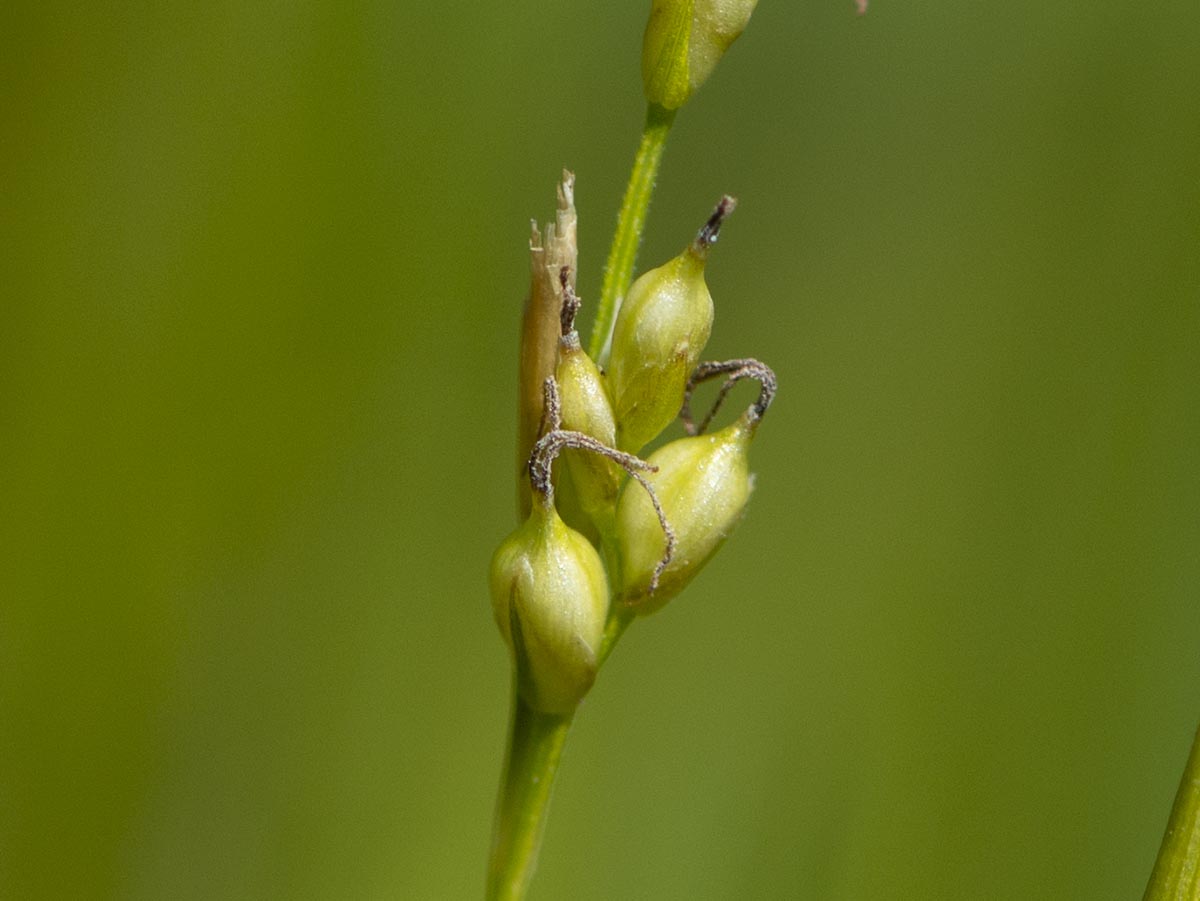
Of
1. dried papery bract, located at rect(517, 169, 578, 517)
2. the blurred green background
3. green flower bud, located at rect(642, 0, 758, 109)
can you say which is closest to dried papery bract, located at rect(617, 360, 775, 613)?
dried papery bract, located at rect(517, 169, 578, 517)

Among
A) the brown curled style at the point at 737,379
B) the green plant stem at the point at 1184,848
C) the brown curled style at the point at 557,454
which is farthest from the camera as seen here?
the brown curled style at the point at 737,379

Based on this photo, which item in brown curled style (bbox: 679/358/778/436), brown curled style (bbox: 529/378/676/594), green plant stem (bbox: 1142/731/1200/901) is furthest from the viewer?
Answer: brown curled style (bbox: 679/358/778/436)

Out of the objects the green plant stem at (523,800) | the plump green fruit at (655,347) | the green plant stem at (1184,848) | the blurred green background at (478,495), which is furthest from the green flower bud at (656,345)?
the blurred green background at (478,495)

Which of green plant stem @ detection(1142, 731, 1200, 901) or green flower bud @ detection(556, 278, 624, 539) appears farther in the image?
green flower bud @ detection(556, 278, 624, 539)

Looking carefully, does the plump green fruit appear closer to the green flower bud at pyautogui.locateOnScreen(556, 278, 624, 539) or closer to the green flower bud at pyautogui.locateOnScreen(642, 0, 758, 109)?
the green flower bud at pyautogui.locateOnScreen(556, 278, 624, 539)

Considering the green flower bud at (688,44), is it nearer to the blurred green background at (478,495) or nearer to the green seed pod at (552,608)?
the green seed pod at (552,608)

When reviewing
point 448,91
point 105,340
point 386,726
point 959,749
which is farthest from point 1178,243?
point 105,340
